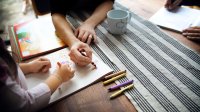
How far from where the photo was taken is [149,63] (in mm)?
762

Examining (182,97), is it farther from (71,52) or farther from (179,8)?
(179,8)

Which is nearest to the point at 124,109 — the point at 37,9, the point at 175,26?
the point at 175,26

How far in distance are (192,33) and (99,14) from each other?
1.52 ft

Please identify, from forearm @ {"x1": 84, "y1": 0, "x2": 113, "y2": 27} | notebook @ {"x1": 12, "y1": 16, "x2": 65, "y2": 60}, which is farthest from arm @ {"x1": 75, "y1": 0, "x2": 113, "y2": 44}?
notebook @ {"x1": 12, "y1": 16, "x2": 65, "y2": 60}

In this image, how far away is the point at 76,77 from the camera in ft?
2.36

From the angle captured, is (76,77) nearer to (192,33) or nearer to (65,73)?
(65,73)

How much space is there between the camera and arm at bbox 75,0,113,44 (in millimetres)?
915

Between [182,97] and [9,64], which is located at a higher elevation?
[9,64]

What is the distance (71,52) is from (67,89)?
17 centimetres

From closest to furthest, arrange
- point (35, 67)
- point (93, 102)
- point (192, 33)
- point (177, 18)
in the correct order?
point (93, 102) < point (35, 67) < point (192, 33) < point (177, 18)

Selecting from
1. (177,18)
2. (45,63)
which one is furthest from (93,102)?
(177,18)

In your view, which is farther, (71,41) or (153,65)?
(71,41)

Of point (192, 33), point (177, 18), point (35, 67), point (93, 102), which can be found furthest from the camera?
point (177, 18)

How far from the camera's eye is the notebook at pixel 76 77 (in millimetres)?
676
